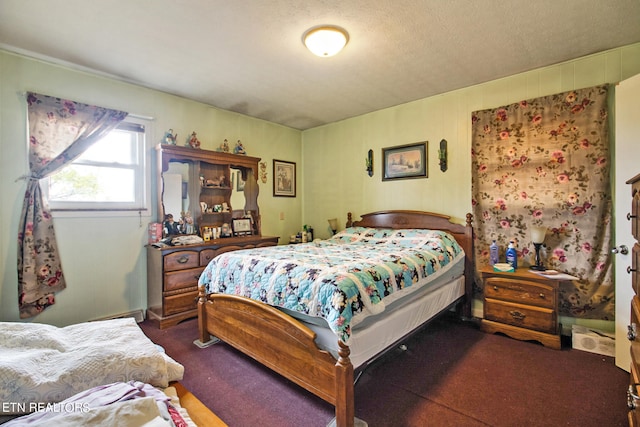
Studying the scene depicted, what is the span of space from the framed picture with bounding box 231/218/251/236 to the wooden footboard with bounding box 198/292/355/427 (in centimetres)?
155

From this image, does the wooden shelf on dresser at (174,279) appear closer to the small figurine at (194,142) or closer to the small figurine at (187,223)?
the small figurine at (187,223)

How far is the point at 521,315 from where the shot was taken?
2.62m

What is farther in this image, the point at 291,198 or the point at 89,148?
the point at 291,198

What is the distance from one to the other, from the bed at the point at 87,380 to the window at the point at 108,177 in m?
2.02

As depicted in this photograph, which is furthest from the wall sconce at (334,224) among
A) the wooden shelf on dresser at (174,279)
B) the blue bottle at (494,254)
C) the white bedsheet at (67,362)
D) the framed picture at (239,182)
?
the white bedsheet at (67,362)

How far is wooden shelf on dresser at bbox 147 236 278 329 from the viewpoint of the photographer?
118 inches

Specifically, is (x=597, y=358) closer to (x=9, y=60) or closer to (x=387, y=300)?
(x=387, y=300)

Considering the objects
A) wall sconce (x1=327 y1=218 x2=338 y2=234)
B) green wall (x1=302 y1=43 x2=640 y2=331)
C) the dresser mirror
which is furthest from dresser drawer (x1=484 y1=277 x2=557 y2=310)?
the dresser mirror

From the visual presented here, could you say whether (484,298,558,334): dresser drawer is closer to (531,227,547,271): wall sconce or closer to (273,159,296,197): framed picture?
(531,227,547,271): wall sconce

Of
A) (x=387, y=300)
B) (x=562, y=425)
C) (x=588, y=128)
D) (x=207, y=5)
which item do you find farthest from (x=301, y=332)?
(x=588, y=128)

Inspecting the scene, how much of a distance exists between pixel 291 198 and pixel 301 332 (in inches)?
132

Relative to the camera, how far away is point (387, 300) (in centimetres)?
188

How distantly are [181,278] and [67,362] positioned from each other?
2149 millimetres

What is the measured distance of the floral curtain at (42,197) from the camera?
253cm
